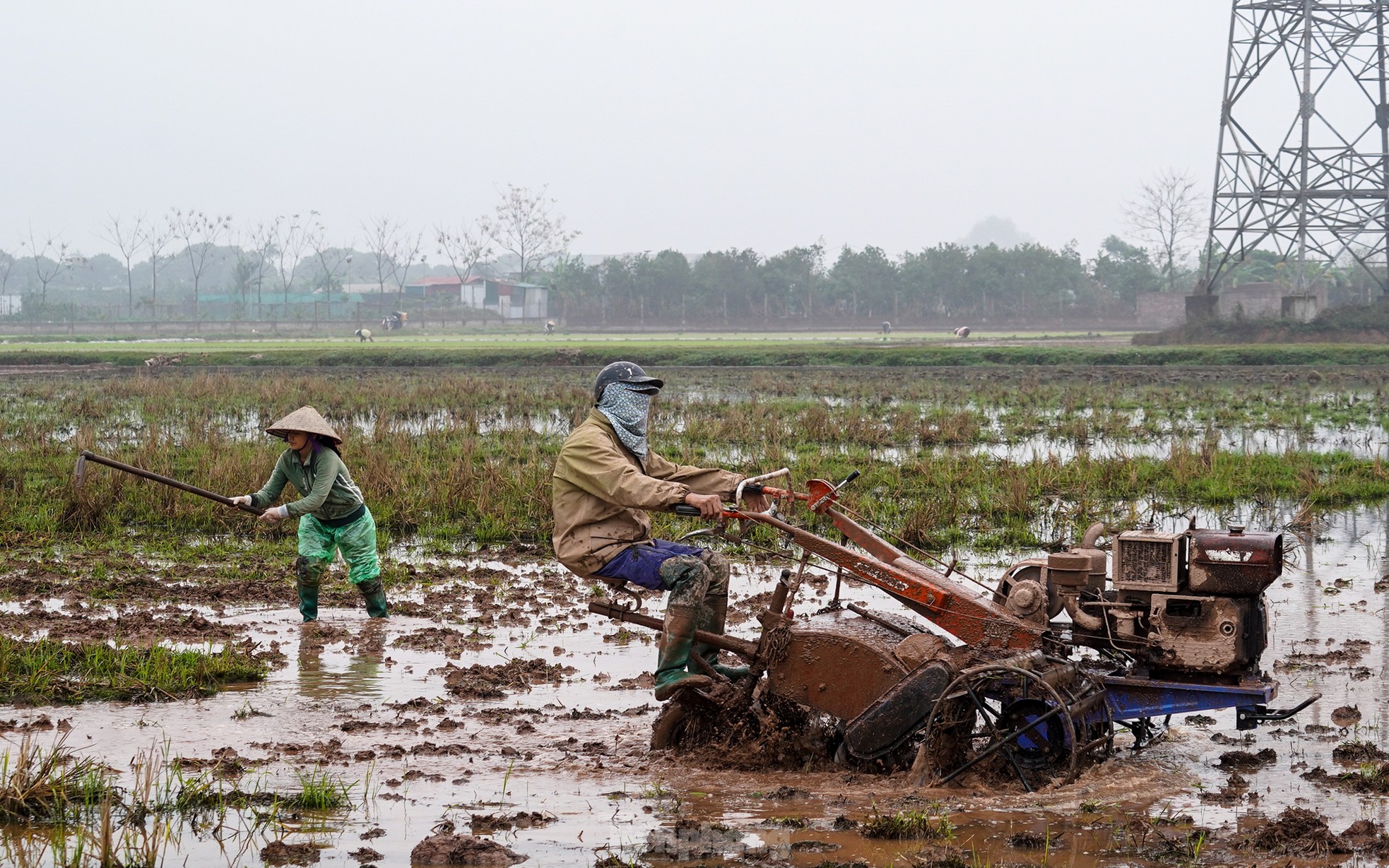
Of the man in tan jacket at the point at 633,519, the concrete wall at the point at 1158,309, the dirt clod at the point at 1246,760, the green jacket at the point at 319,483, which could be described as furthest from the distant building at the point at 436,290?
the dirt clod at the point at 1246,760

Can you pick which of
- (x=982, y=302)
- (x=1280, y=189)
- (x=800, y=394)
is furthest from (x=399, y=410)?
(x=982, y=302)

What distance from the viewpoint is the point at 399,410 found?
82.6 feet

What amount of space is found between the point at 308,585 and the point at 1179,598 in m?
5.66

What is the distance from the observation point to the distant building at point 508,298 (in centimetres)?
8931

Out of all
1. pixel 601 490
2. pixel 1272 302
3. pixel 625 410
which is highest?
pixel 1272 302

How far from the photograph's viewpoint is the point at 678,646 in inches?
255

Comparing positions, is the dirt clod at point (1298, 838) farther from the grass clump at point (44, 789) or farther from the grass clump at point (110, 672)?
the grass clump at point (110, 672)

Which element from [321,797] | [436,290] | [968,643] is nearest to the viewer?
[321,797]

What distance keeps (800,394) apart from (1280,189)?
71.6 ft

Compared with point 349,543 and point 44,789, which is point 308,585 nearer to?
point 349,543

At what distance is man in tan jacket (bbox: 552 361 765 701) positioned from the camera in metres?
6.43

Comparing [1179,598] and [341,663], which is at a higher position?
[1179,598]

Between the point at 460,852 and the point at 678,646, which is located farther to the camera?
the point at 678,646

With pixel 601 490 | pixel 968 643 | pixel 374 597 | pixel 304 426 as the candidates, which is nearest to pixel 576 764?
pixel 601 490
